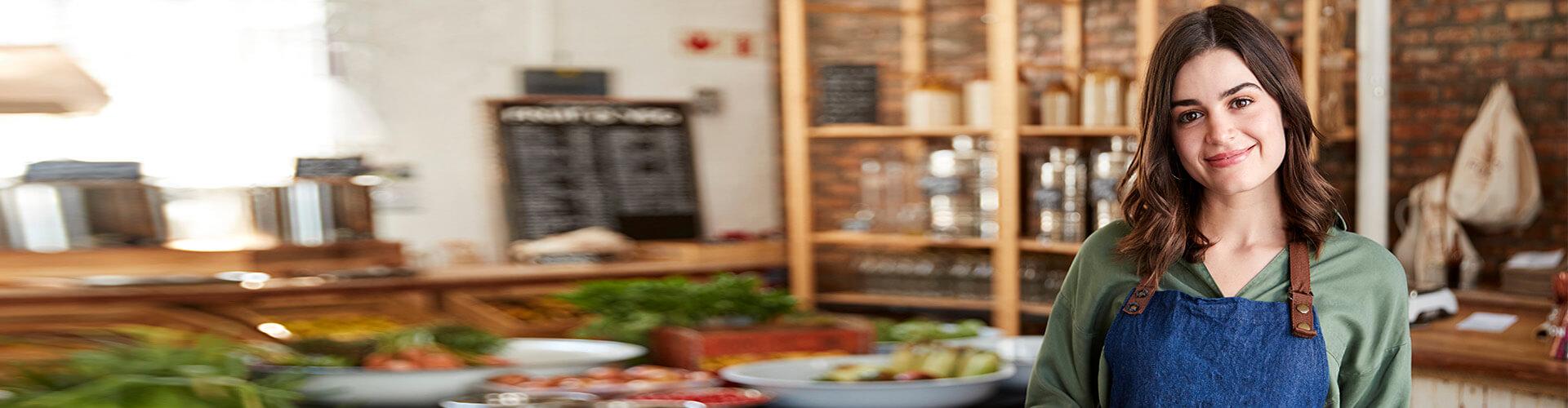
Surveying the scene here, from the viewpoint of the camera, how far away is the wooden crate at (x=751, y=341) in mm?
2725

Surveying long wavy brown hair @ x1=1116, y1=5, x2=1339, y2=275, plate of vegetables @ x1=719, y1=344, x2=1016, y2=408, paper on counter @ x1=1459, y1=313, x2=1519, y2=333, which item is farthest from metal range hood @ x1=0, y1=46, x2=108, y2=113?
paper on counter @ x1=1459, y1=313, x2=1519, y2=333

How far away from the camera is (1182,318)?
1500 mm

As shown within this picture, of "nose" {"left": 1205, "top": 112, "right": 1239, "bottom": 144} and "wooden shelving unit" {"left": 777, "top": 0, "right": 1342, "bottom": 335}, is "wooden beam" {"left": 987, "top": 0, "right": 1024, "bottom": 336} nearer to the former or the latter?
"wooden shelving unit" {"left": 777, "top": 0, "right": 1342, "bottom": 335}

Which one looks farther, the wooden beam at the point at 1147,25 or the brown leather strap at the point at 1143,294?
the wooden beam at the point at 1147,25

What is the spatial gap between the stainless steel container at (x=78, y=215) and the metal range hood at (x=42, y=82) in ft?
4.02

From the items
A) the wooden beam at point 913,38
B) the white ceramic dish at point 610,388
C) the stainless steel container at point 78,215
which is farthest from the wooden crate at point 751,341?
the wooden beam at point 913,38

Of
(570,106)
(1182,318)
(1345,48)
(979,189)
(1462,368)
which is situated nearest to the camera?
(1182,318)

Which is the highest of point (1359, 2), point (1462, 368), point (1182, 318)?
point (1359, 2)

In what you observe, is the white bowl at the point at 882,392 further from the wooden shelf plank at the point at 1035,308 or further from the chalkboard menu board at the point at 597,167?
the chalkboard menu board at the point at 597,167

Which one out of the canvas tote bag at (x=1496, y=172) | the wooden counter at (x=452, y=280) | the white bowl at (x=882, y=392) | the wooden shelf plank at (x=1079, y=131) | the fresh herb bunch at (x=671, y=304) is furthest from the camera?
the wooden shelf plank at (x=1079, y=131)

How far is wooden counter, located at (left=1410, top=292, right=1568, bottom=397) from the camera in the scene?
8.63 ft

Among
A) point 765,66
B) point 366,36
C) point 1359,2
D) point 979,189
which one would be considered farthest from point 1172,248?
point 765,66

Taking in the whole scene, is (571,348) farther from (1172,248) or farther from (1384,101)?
(1384,101)

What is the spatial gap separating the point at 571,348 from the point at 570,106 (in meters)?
3.81
